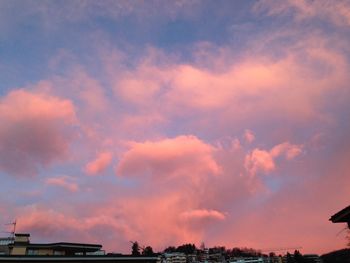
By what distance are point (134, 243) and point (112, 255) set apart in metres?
62.5

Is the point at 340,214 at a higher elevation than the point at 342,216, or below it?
higher

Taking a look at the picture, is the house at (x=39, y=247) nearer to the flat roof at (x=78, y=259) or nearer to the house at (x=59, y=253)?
the house at (x=59, y=253)

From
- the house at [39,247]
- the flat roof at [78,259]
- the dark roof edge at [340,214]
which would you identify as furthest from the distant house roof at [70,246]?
the dark roof edge at [340,214]

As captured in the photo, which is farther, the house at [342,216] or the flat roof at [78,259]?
the flat roof at [78,259]

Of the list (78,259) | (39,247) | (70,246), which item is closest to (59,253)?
(70,246)

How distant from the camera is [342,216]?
750 inches

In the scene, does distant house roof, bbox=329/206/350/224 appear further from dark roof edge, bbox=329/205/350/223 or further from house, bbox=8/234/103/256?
house, bbox=8/234/103/256

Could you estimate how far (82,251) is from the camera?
51.9 m

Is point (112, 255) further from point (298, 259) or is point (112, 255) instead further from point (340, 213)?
point (298, 259)

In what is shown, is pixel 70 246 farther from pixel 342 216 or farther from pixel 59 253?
pixel 342 216

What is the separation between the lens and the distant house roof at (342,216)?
18.5m

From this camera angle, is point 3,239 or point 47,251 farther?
point 3,239

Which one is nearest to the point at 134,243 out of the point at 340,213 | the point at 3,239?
the point at 3,239

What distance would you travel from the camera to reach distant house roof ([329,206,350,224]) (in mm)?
18500
